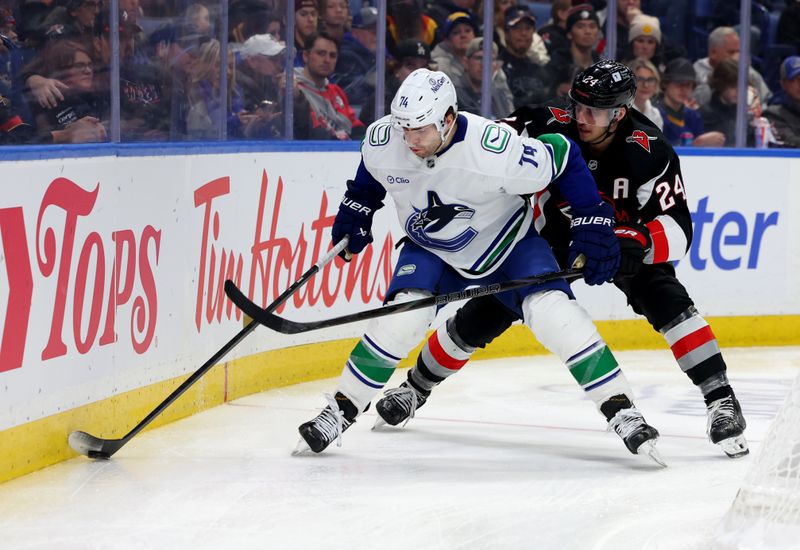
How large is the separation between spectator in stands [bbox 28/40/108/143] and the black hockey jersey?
1.38 m

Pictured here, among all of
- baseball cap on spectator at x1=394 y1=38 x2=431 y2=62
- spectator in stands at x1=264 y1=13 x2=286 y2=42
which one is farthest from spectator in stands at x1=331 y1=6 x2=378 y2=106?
spectator in stands at x1=264 y1=13 x2=286 y2=42

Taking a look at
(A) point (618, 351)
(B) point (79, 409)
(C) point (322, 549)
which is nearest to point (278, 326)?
(B) point (79, 409)

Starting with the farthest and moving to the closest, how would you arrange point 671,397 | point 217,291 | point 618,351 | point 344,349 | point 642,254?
1. point 618,351
2. point 344,349
3. point 671,397
4. point 217,291
5. point 642,254

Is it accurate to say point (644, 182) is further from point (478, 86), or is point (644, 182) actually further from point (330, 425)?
point (478, 86)

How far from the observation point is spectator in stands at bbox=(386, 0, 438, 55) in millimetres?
6117

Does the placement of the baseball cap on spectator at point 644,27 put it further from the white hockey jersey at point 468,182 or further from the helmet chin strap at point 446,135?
the helmet chin strap at point 446,135

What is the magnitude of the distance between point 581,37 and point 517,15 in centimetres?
34

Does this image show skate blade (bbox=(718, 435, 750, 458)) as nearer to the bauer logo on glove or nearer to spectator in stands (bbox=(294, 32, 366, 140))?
the bauer logo on glove

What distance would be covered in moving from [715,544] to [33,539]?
1453 millimetres

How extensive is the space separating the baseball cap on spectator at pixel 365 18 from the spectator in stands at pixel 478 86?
53 centimetres

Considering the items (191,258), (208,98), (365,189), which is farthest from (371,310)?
(208,98)

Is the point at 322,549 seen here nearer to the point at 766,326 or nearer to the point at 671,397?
the point at 671,397

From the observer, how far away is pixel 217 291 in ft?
15.4

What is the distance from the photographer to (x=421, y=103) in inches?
Answer: 139
